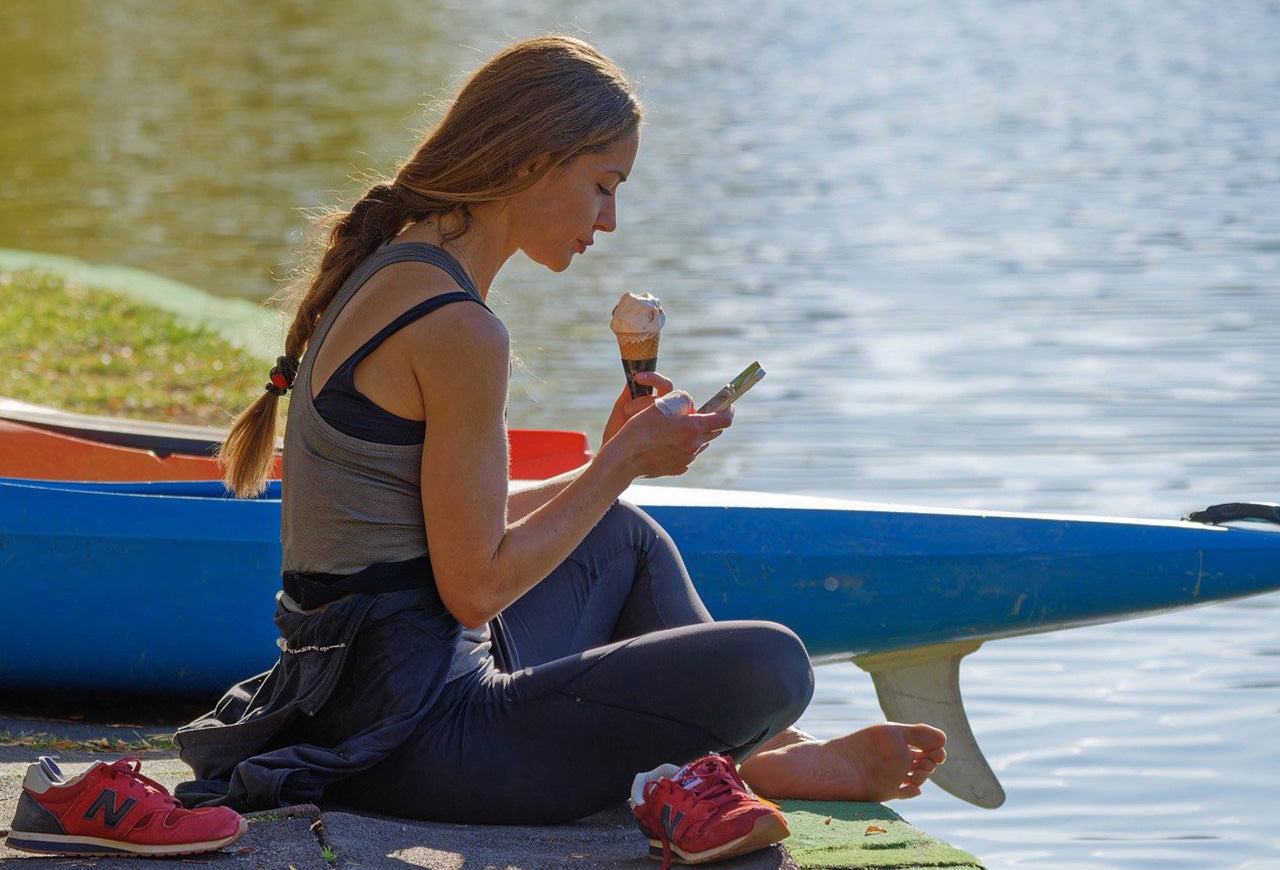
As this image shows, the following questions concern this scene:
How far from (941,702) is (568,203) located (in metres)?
2.05

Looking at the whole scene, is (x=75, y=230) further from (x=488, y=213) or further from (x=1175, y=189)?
(x=488, y=213)

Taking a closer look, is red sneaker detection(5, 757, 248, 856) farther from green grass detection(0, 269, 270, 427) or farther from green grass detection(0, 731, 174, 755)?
green grass detection(0, 269, 270, 427)

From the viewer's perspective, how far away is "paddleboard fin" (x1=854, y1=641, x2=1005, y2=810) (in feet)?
14.7

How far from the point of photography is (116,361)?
8.88 meters

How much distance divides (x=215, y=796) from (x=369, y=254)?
0.85 metres

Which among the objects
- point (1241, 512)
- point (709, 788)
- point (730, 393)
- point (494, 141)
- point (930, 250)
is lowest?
point (930, 250)

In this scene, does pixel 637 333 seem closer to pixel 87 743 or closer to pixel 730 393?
pixel 730 393

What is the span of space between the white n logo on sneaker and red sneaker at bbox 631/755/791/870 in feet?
2.35

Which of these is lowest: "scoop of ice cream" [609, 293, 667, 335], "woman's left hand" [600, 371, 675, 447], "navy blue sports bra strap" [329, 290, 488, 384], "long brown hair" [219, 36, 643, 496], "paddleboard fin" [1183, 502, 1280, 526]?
"paddleboard fin" [1183, 502, 1280, 526]

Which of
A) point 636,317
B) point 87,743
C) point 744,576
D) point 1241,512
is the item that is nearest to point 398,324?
point 636,317

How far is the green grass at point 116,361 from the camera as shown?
26.7ft

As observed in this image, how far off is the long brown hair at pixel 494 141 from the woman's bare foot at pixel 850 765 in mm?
1112

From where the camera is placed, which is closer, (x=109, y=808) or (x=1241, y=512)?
(x=109, y=808)

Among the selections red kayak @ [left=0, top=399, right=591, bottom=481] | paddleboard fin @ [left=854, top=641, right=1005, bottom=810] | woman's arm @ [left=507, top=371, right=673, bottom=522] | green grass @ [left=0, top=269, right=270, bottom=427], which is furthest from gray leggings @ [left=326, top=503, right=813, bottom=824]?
green grass @ [left=0, top=269, right=270, bottom=427]
